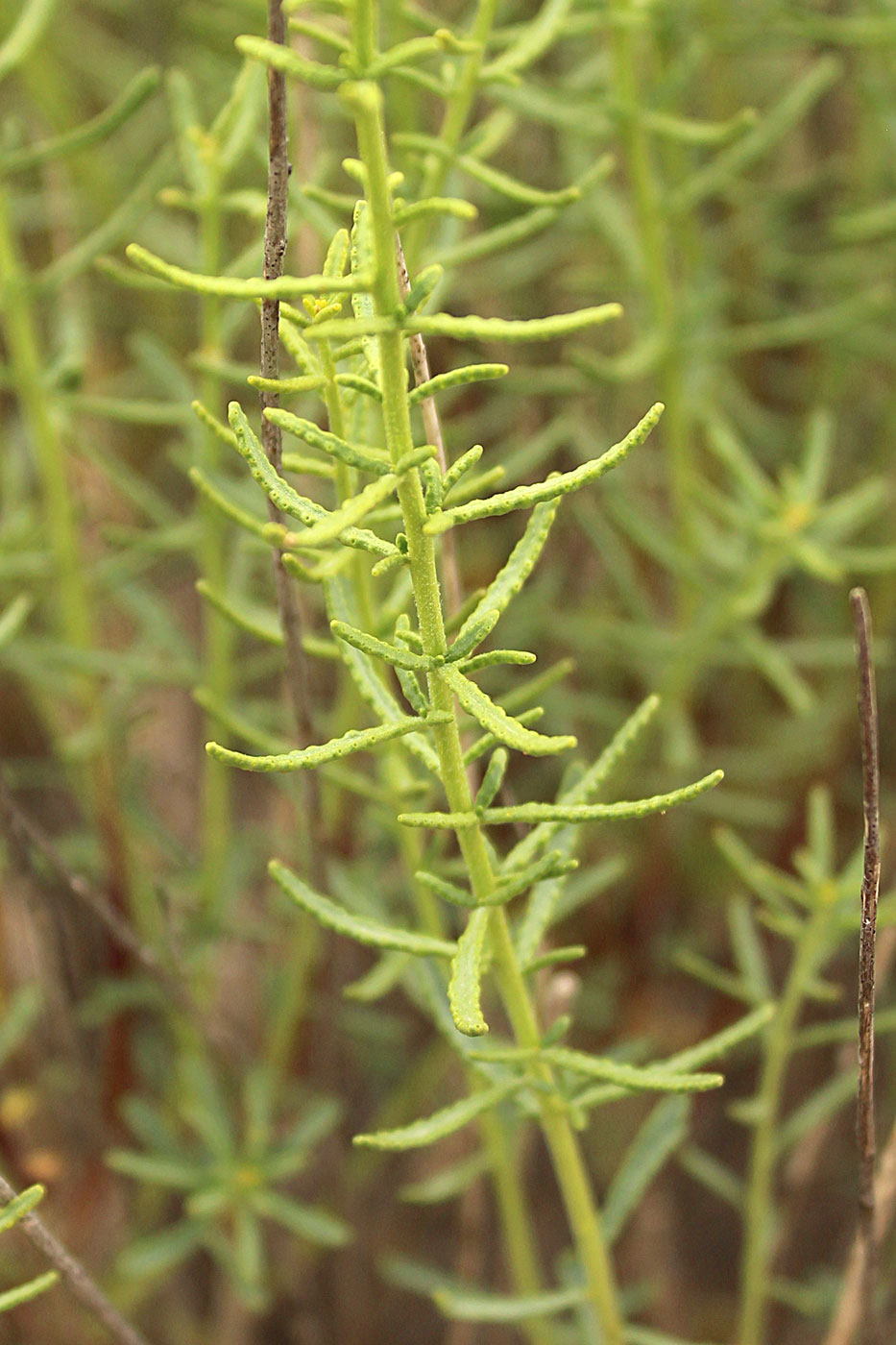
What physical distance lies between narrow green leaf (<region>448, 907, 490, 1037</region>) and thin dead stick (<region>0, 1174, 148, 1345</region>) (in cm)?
22

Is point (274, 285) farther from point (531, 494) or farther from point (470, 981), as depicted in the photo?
point (470, 981)

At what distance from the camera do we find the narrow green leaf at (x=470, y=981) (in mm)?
498

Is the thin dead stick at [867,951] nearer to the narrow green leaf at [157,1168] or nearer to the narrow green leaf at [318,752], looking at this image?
the narrow green leaf at [318,752]

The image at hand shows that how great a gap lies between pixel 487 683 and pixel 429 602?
0.69 m

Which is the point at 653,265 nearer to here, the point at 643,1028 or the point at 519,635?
the point at 519,635

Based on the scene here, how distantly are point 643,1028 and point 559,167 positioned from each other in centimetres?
81

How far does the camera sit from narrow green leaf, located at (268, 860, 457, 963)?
60cm

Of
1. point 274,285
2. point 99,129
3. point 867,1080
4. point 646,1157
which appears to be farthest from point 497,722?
point 99,129

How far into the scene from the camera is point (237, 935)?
108cm

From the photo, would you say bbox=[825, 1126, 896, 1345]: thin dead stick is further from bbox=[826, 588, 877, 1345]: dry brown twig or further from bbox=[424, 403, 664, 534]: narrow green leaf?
bbox=[424, 403, 664, 534]: narrow green leaf

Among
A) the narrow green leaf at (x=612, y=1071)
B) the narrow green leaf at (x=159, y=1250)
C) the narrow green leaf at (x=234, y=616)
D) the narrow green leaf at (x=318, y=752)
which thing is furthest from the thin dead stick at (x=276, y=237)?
the narrow green leaf at (x=159, y=1250)

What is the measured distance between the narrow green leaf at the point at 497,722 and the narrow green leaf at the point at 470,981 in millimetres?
95

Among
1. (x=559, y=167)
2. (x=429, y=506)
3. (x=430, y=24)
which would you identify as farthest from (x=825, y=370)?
(x=429, y=506)

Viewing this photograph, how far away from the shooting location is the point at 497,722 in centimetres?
49
